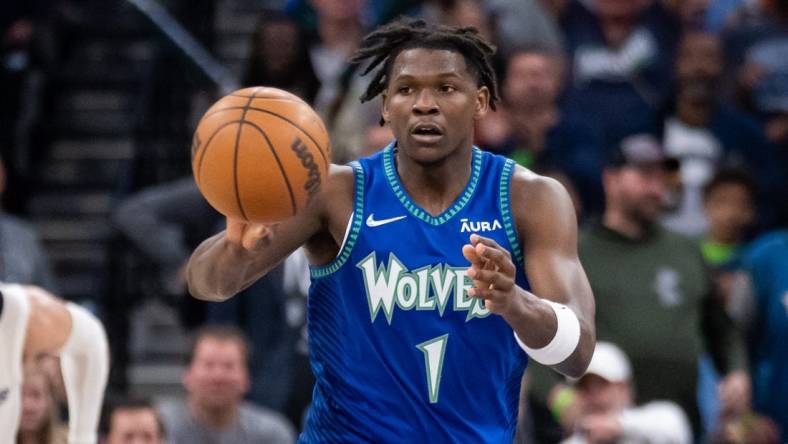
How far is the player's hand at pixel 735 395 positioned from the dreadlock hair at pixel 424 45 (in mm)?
3413

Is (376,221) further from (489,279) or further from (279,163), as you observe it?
(489,279)

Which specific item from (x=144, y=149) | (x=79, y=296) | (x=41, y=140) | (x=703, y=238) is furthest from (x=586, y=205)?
(x=41, y=140)

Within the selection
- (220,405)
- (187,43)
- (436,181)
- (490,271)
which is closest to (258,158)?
(436,181)

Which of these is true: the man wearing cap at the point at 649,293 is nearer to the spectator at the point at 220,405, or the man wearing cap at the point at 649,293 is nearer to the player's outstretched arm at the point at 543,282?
Answer: the spectator at the point at 220,405

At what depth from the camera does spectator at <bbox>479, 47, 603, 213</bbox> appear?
8836 mm

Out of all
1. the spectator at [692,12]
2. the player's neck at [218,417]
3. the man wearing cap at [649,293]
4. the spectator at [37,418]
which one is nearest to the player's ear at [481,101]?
the man wearing cap at [649,293]

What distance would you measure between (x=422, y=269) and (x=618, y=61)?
5019 millimetres

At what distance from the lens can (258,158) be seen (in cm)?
468

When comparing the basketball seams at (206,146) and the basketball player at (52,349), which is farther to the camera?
the basketball player at (52,349)

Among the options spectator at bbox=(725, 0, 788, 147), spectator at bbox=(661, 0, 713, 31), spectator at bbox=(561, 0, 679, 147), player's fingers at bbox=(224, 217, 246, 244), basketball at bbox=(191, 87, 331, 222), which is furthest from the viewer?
spectator at bbox=(661, 0, 713, 31)

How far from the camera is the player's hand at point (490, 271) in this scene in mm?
4250

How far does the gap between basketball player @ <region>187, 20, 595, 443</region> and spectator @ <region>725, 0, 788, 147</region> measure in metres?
4.88

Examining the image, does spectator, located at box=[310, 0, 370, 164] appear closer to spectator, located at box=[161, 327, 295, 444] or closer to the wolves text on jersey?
spectator, located at box=[161, 327, 295, 444]

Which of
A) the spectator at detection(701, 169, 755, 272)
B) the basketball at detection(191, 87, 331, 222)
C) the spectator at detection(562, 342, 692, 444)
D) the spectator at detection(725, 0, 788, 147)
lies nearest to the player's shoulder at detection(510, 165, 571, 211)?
the basketball at detection(191, 87, 331, 222)
